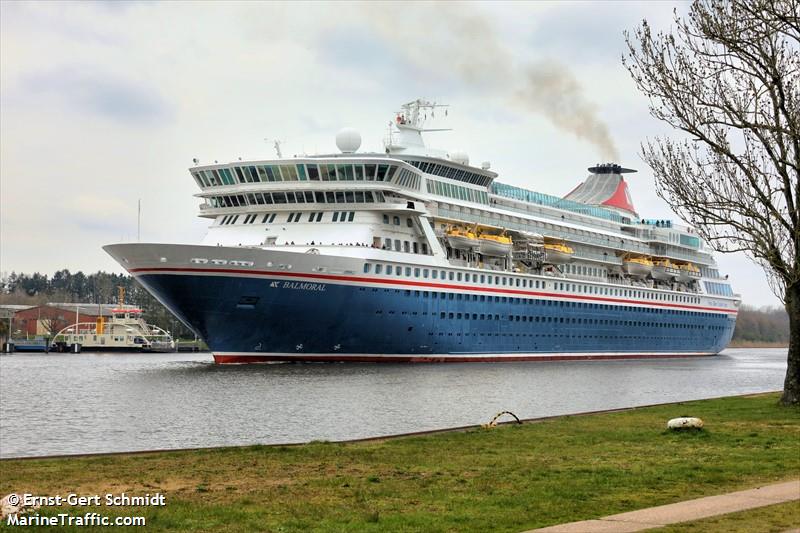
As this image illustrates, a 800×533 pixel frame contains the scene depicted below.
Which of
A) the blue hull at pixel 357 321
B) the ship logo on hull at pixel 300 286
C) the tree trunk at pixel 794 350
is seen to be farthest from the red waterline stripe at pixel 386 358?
the tree trunk at pixel 794 350

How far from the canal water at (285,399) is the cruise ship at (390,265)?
202cm

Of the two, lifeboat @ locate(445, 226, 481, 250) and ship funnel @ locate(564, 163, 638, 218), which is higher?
ship funnel @ locate(564, 163, 638, 218)

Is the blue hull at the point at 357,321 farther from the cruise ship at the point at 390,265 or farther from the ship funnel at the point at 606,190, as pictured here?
the ship funnel at the point at 606,190

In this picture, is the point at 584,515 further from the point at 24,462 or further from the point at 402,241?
the point at 402,241

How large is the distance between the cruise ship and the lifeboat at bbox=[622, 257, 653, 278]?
2.08 m

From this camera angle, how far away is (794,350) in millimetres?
26562

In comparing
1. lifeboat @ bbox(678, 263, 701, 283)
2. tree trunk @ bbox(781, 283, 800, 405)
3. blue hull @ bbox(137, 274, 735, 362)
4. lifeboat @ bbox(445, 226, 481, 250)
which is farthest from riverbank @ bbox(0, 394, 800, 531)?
lifeboat @ bbox(678, 263, 701, 283)

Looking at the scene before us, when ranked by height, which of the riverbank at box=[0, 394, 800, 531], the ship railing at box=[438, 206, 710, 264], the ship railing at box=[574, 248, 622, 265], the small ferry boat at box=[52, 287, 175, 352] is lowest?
the riverbank at box=[0, 394, 800, 531]

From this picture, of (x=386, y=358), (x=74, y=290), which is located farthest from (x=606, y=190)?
(x=74, y=290)

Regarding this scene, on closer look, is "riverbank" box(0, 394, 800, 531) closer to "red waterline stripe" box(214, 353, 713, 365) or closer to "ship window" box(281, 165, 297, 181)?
"red waterline stripe" box(214, 353, 713, 365)

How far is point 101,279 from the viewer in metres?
182

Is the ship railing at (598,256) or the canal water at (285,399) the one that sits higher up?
the ship railing at (598,256)

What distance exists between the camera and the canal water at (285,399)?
25.1m

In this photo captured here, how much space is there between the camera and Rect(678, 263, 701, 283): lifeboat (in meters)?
88.7
